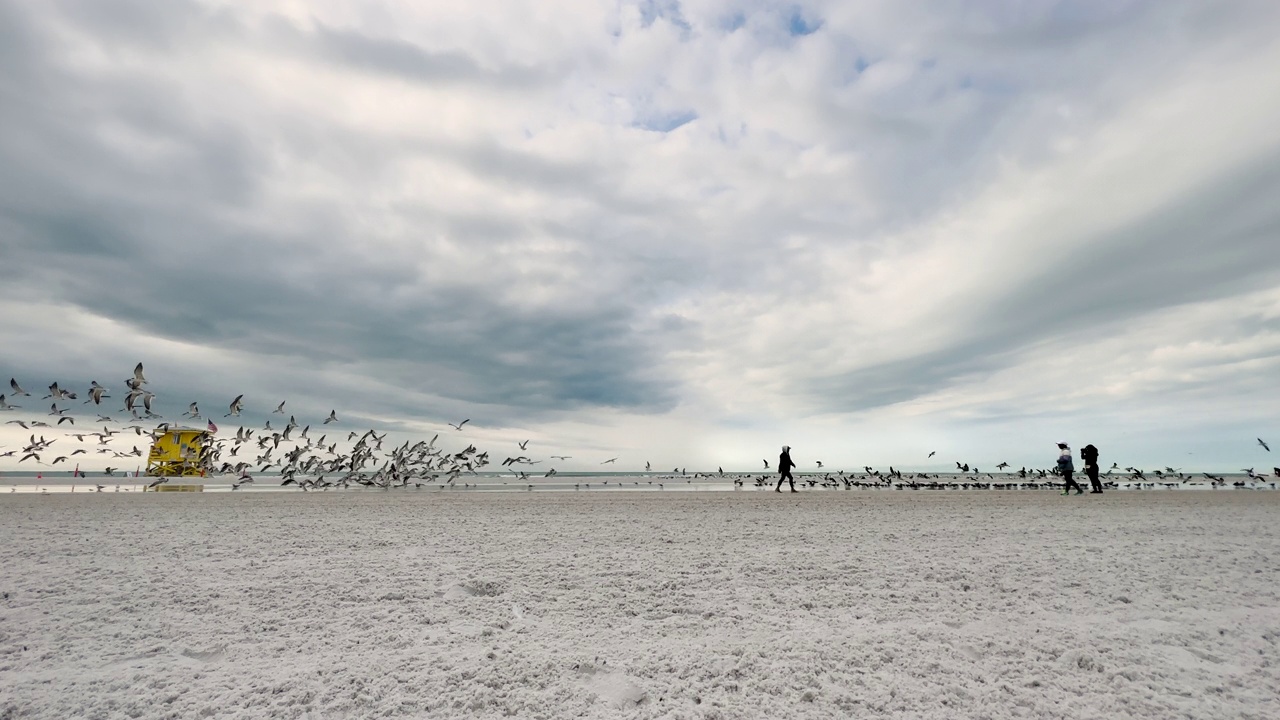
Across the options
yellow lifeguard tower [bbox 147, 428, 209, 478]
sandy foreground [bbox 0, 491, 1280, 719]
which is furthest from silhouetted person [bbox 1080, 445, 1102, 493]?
yellow lifeguard tower [bbox 147, 428, 209, 478]

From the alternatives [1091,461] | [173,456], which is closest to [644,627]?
[1091,461]

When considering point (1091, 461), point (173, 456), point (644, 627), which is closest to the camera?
point (644, 627)

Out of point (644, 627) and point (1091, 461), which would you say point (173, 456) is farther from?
Answer: point (1091, 461)

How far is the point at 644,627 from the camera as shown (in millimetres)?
5645

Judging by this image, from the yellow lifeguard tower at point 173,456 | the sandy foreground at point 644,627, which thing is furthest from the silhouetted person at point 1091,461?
the yellow lifeguard tower at point 173,456

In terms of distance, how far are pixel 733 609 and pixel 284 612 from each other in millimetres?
4554

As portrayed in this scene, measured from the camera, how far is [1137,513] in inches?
606

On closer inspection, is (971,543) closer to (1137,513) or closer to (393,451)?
(1137,513)

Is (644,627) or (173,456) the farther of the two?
(173,456)

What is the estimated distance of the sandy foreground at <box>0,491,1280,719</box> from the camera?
4281 millimetres

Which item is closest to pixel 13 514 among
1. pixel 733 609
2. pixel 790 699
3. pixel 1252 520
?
pixel 733 609

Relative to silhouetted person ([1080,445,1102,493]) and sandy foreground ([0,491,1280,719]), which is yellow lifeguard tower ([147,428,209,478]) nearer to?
sandy foreground ([0,491,1280,719])

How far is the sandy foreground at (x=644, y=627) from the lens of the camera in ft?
14.0

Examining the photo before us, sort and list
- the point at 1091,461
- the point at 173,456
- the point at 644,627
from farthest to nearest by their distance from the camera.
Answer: the point at 173,456
the point at 1091,461
the point at 644,627
